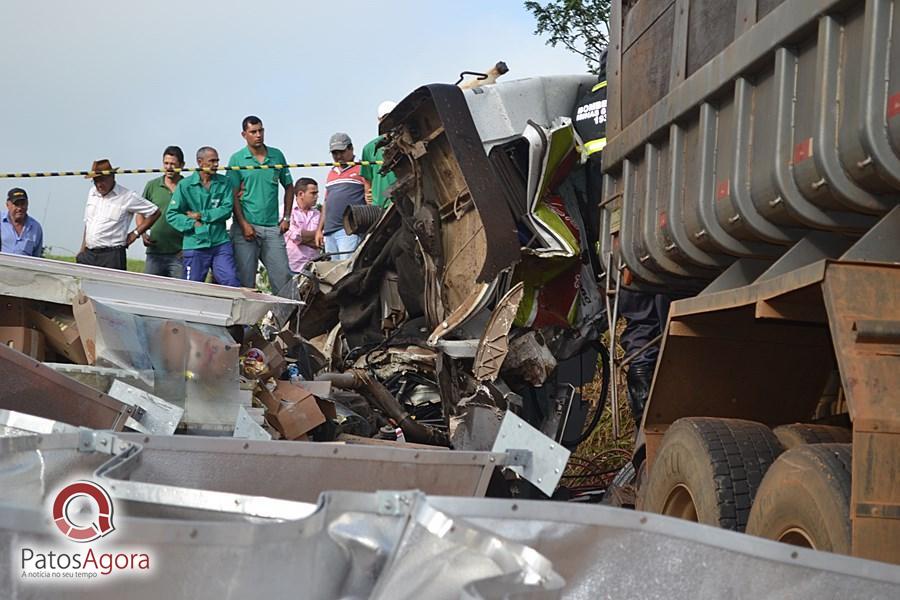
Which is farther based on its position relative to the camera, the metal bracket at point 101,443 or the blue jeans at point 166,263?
the blue jeans at point 166,263

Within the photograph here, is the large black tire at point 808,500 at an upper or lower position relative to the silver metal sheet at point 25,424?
lower

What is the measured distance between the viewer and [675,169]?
4598 millimetres

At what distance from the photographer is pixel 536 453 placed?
3369 millimetres

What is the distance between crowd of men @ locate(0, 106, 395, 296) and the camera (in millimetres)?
11031

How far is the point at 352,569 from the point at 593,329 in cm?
631

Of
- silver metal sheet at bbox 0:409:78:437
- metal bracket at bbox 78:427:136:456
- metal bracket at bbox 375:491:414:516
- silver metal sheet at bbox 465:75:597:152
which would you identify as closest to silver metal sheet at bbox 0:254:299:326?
silver metal sheet at bbox 465:75:597:152

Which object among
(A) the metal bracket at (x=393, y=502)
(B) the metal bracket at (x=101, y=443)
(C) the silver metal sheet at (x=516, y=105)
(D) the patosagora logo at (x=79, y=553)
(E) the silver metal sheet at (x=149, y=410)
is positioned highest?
(C) the silver metal sheet at (x=516, y=105)

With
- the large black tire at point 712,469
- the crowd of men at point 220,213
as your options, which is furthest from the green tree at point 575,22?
the large black tire at point 712,469

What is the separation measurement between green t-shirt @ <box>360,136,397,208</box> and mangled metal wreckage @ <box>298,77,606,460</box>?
1870mm

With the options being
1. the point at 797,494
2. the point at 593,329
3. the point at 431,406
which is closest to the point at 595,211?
the point at 593,329

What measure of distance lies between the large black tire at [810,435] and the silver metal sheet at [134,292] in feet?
12.2

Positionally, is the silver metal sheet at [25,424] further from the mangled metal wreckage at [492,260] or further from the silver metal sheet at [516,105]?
the silver metal sheet at [516,105]

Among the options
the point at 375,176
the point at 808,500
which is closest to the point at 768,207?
the point at 808,500

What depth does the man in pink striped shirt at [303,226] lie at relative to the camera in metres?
12.6
